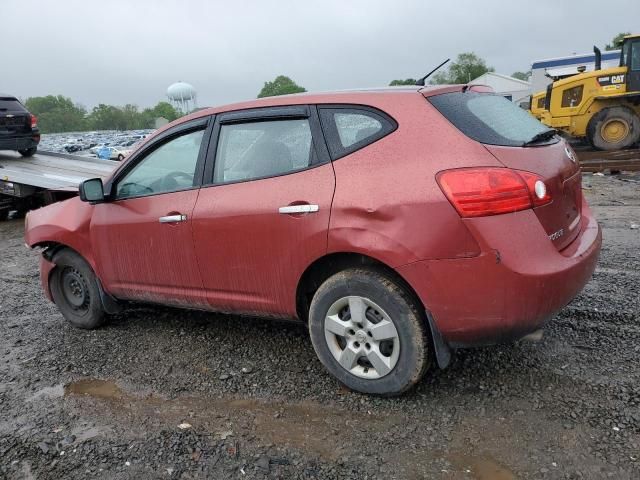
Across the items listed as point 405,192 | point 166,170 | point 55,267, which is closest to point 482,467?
point 405,192

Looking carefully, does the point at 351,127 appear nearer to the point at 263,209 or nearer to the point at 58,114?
the point at 263,209

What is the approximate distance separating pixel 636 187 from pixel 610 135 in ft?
16.0

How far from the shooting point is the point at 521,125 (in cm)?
311

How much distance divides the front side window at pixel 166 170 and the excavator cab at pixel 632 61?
1360cm

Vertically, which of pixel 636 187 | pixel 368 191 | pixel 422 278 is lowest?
pixel 636 187

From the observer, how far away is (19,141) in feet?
39.8

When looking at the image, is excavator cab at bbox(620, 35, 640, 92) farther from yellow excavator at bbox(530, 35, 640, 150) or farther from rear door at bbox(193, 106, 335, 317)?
rear door at bbox(193, 106, 335, 317)

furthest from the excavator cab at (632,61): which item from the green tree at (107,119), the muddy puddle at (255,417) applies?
the green tree at (107,119)

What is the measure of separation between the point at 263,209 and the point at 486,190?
127 cm

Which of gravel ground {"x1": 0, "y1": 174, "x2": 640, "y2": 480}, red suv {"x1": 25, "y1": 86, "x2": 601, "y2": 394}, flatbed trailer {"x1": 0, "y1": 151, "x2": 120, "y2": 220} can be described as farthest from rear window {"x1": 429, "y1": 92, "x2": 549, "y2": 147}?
flatbed trailer {"x1": 0, "y1": 151, "x2": 120, "y2": 220}

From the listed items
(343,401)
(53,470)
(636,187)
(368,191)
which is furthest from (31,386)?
(636,187)

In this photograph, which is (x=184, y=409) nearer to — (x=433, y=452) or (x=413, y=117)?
(x=433, y=452)

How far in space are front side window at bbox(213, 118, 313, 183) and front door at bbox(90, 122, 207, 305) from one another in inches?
8.1

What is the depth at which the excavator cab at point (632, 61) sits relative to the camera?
13.5 metres
